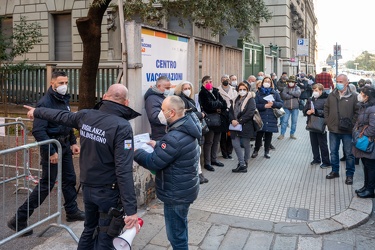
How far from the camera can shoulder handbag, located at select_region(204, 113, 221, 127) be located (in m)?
8.28

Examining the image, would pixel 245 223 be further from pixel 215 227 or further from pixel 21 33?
pixel 21 33

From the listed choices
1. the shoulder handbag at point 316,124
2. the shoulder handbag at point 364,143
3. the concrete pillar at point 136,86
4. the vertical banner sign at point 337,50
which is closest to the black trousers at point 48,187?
the concrete pillar at point 136,86

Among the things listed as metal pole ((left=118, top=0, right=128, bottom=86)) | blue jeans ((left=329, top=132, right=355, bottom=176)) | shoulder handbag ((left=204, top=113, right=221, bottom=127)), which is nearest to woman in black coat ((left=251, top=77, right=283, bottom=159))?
shoulder handbag ((left=204, top=113, right=221, bottom=127))

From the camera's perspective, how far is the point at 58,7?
23297mm

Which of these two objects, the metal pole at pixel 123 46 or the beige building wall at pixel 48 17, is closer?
the metal pole at pixel 123 46

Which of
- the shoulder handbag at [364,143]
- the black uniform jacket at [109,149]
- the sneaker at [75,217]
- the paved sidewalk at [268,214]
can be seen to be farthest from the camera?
the shoulder handbag at [364,143]

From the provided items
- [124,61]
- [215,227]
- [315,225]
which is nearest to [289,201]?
[315,225]

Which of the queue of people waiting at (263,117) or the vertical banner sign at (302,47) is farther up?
the vertical banner sign at (302,47)

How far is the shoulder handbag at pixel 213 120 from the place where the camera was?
326 inches

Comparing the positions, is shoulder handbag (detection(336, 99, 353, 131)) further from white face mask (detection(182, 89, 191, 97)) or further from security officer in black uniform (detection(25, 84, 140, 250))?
security officer in black uniform (detection(25, 84, 140, 250))

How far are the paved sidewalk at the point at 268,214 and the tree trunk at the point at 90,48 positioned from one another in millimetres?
5427

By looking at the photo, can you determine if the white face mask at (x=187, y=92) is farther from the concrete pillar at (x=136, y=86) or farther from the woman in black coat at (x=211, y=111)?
the woman in black coat at (x=211, y=111)

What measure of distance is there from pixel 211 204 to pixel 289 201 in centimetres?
124

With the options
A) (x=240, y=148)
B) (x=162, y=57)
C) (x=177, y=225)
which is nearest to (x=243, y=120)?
(x=240, y=148)
